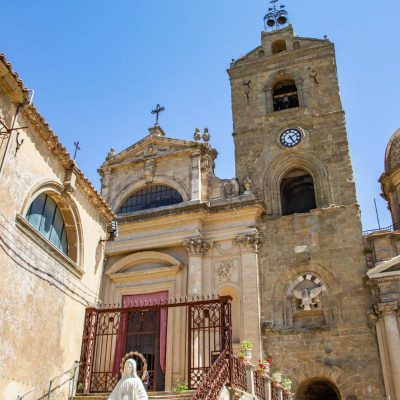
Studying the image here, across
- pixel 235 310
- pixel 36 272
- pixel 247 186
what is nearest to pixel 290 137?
pixel 247 186

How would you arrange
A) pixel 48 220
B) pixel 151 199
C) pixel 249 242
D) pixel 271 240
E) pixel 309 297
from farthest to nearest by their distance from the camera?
pixel 151 199 < pixel 271 240 < pixel 249 242 < pixel 309 297 < pixel 48 220

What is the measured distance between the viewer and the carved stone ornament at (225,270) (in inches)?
734

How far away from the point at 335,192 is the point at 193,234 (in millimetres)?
5930

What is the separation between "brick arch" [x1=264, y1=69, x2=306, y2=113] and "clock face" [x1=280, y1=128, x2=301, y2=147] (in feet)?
5.02

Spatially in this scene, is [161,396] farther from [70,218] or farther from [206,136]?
[206,136]

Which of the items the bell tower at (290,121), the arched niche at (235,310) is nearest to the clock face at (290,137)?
the bell tower at (290,121)

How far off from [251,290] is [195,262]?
8.09 feet

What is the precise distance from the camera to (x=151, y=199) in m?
22.0

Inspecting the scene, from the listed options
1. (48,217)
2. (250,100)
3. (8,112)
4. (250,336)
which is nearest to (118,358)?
(250,336)

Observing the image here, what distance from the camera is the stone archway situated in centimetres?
1642

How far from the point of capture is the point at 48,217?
10.1 meters

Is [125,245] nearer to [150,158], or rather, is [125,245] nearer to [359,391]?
[150,158]

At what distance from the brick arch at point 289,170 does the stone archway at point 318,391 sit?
666cm

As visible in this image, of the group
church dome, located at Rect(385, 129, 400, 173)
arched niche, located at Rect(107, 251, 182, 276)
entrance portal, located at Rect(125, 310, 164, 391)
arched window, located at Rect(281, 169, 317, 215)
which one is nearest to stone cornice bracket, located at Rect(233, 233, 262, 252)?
arched niche, located at Rect(107, 251, 182, 276)
